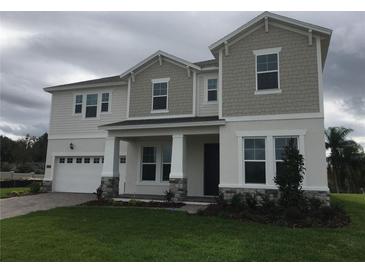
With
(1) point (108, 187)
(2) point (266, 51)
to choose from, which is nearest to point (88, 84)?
(1) point (108, 187)

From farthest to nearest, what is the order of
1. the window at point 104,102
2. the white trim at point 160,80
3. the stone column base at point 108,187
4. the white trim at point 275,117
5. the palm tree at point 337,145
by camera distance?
the palm tree at point 337,145, the window at point 104,102, the white trim at point 160,80, the stone column base at point 108,187, the white trim at point 275,117

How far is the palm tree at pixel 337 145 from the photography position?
104 ft

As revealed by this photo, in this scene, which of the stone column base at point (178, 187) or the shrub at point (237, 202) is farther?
the stone column base at point (178, 187)

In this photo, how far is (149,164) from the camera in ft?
48.9

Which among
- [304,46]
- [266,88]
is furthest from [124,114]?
[304,46]

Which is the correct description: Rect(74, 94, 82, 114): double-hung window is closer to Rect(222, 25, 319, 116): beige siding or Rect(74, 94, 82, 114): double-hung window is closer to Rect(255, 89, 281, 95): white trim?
Rect(222, 25, 319, 116): beige siding

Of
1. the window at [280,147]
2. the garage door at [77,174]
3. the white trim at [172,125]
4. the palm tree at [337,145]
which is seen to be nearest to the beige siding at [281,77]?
the white trim at [172,125]

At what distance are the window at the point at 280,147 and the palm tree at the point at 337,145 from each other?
79.9ft

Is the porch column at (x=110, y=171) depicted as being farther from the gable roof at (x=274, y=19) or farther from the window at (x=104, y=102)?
the gable roof at (x=274, y=19)

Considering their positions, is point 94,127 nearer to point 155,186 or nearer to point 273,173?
point 155,186

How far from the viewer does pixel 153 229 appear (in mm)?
7449

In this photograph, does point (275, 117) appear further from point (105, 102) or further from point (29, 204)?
point (29, 204)

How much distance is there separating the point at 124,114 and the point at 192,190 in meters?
5.61

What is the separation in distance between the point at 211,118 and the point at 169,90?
3.03 m
